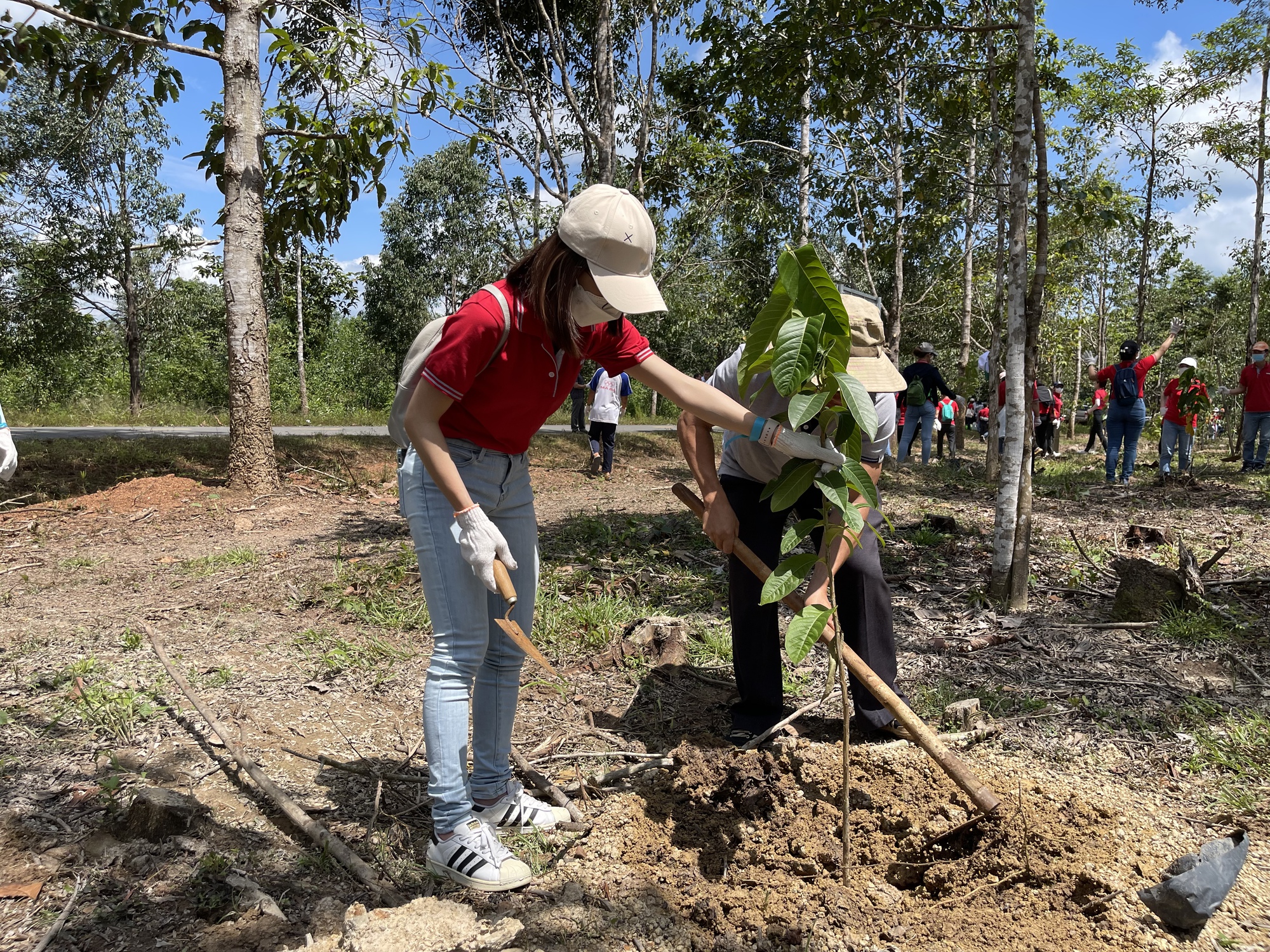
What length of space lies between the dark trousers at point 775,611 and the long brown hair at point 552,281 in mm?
1109

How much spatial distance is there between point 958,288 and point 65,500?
15.7 metres

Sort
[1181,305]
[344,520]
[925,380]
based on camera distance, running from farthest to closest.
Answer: [1181,305] → [925,380] → [344,520]

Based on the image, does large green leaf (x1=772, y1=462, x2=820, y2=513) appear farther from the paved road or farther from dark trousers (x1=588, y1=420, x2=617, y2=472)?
the paved road

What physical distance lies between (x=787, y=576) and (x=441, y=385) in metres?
1.06

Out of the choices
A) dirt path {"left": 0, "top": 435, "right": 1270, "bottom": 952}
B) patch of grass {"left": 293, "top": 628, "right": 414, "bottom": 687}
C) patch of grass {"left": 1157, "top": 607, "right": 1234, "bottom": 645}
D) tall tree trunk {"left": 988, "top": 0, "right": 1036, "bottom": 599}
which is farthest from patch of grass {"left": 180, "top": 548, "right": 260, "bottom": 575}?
patch of grass {"left": 1157, "top": 607, "right": 1234, "bottom": 645}

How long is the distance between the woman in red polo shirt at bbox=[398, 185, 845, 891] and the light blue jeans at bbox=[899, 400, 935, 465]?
9.19m

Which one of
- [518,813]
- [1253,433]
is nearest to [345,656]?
[518,813]

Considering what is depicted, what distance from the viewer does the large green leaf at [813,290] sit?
2.04m

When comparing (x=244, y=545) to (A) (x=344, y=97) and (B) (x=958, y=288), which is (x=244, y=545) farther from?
(B) (x=958, y=288)

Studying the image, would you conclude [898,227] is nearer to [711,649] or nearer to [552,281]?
[711,649]

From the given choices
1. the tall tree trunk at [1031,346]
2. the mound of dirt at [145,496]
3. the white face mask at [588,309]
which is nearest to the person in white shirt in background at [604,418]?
the mound of dirt at [145,496]

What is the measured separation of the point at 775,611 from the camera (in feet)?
9.32

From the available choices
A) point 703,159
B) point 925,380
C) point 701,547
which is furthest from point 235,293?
point 925,380

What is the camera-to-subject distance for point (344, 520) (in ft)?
22.5
